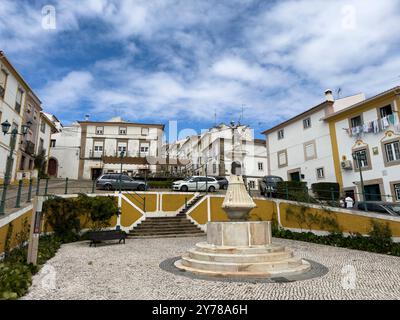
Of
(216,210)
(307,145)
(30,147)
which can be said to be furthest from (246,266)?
(30,147)

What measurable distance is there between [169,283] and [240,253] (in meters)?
2.19

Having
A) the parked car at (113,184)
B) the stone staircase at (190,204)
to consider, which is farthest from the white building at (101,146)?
the stone staircase at (190,204)

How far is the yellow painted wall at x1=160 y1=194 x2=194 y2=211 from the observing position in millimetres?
16484

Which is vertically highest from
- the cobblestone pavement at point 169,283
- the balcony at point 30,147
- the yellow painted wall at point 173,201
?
the balcony at point 30,147

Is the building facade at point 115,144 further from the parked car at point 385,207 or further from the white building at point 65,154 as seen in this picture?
the parked car at point 385,207

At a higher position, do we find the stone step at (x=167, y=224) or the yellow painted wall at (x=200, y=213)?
the yellow painted wall at (x=200, y=213)

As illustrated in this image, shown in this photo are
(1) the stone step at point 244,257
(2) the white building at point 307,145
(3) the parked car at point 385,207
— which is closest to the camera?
(1) the stone step at point 244,257

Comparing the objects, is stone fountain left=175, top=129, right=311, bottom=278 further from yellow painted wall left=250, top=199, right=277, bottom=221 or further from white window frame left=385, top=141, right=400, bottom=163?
white window frame left=385, top=141, right=400, bottom=163

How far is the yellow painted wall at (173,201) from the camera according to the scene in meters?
16.5

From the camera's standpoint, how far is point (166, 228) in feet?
48.1

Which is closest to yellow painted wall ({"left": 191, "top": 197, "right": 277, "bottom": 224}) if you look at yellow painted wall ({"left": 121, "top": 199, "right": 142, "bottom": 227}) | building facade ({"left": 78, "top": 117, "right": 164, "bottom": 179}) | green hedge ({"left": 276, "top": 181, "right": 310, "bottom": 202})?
green hedge ({"left": 276, "top": 181, "right": 310, "bottom": 202})

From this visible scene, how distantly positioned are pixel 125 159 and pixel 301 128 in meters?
19.4
